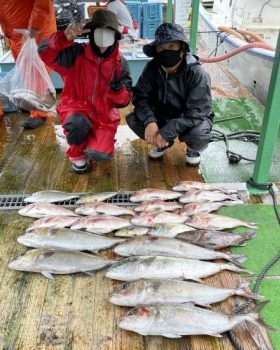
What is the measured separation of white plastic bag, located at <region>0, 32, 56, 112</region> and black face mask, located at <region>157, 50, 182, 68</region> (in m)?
1.59

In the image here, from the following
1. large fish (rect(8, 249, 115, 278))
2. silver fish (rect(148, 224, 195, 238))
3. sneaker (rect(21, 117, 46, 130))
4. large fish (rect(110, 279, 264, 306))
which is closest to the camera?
large fish (rect(110, 279, 264, 306))

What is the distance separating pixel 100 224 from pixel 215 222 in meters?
0.96

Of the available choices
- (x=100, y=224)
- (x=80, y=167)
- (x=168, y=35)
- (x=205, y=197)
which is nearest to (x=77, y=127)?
(x=80, y=167)

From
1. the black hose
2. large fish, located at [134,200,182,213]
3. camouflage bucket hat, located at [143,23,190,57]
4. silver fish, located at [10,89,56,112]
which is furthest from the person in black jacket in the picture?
silver fish, located at [10,89,56,112]

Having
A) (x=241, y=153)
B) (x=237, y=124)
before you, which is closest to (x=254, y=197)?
(x=241, y=153)

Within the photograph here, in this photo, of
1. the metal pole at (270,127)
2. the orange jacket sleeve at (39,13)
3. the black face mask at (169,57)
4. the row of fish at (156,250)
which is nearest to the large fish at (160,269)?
the row of fish at (156,250)

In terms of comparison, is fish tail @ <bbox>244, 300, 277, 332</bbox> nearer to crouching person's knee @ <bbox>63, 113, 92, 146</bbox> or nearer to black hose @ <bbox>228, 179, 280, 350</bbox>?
black hose @ <bbox>228, 179, 280, 350</bbox>

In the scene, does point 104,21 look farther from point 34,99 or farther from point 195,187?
point 195,187

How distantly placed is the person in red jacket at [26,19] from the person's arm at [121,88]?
4.38ft

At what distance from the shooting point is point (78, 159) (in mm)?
3713

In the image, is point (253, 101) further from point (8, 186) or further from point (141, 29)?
point (8, 186)

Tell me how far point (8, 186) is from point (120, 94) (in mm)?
1496

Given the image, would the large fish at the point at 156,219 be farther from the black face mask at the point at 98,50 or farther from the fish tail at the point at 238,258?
the black face mask at the point at 98,50

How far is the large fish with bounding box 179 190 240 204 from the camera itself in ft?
10.5
